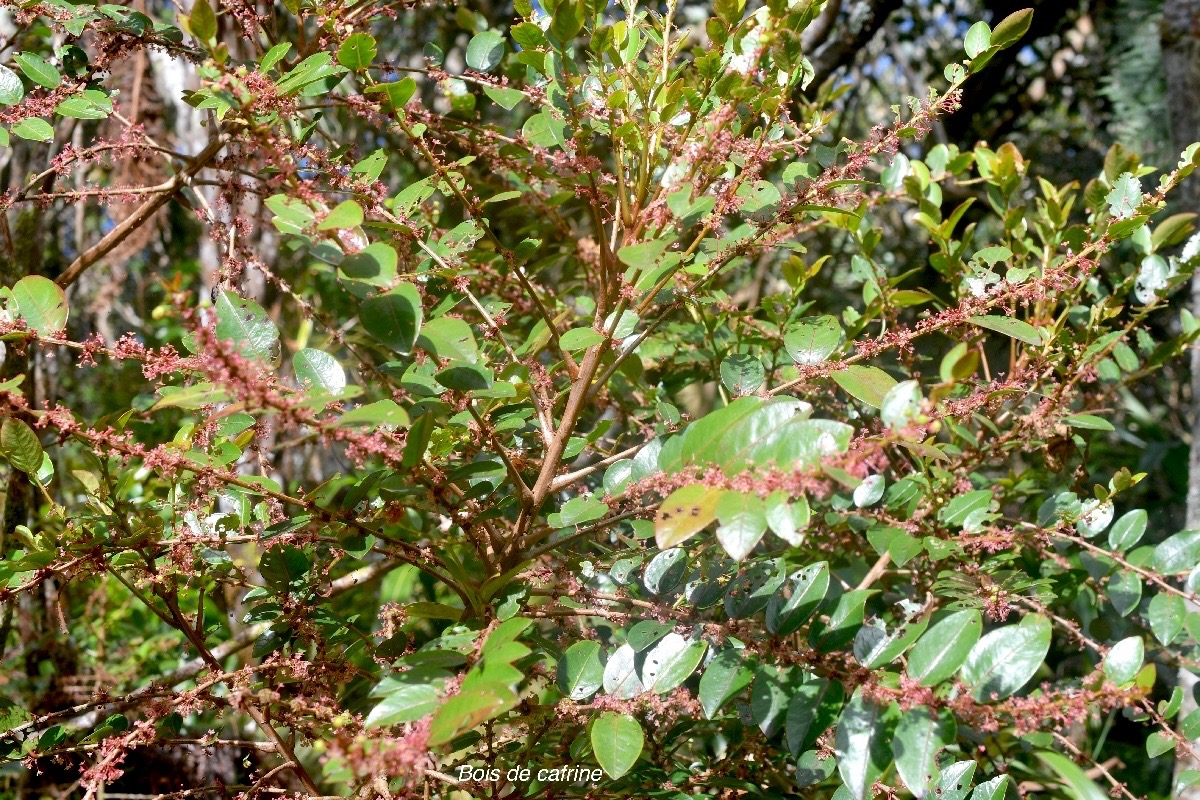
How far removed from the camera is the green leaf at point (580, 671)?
803 millimetres

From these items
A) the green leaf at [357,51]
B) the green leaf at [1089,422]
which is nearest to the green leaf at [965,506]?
the green leaf at [1089,422]

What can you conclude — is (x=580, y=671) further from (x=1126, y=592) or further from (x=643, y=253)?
(x=1126, y=592)

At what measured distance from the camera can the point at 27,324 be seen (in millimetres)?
770

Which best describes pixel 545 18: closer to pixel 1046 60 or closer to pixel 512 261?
pixel 512 261

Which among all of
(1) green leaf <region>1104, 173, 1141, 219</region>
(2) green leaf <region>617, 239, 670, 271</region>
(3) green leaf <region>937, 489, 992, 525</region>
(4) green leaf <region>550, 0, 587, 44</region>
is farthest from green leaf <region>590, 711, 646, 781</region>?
(1) green leaf <region>1104, 173, 1141, 219</region>

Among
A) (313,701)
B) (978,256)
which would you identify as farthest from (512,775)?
(978,256)

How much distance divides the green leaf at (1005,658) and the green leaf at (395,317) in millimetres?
453

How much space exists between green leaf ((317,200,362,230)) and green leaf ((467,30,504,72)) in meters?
0.53

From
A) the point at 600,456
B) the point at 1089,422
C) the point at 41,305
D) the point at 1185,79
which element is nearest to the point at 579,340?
the point at 41,305

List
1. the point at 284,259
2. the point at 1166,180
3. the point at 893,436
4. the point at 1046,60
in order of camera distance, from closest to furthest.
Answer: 1. the point at 893,436
2. the point at 1166,180
3. the point at 284,259
4. the point at 1046,60

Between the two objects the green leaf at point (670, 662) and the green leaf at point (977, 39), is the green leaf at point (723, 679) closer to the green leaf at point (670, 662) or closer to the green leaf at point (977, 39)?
the green leaf at point (670, 662)

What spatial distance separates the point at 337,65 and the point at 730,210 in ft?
1.29

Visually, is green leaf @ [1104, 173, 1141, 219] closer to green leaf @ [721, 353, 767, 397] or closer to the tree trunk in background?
green leaf @ [721, 353, 767, 397]

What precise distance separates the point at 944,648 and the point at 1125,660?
20 cm
